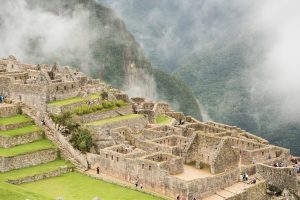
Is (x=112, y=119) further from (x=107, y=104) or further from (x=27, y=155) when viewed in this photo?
(x=27, y=155)

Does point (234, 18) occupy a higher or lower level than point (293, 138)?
higher

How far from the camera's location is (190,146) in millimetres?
41062

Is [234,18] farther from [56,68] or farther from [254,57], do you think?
[56,68]

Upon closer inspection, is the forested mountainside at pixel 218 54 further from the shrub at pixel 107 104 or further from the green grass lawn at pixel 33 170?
the green grass lawn at pixel 33 170

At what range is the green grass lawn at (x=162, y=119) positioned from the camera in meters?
51.3

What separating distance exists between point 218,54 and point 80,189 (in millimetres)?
79112

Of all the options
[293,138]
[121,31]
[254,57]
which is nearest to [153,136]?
[293,138]

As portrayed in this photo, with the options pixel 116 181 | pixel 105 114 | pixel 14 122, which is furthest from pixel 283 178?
pixel 14 122

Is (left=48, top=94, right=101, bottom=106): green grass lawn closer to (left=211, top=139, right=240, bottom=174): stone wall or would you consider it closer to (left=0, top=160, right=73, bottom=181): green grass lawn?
(left=0, top=160, right=73, bottom=181): green grass lawn

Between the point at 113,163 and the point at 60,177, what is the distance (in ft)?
11.3

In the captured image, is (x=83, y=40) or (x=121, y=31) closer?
(x=83, y=40)

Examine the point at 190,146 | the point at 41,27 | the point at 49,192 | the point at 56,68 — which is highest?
the point at 41,27

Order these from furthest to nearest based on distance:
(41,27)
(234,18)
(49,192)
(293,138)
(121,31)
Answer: (121,31) → (41,27) → (234,18) → (293,138) → (49,192)

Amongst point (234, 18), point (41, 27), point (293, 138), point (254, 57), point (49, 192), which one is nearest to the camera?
point (49, 192)
